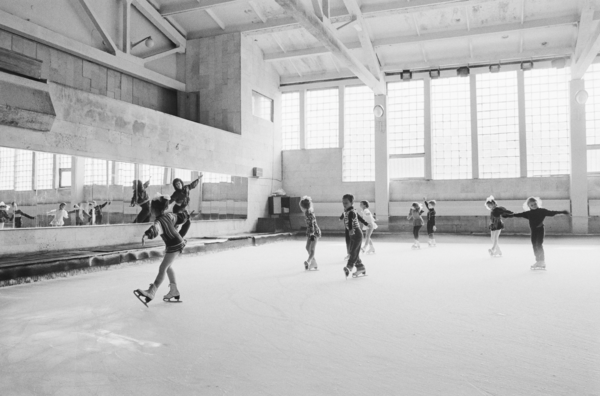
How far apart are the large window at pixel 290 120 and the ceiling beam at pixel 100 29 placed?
9067mm

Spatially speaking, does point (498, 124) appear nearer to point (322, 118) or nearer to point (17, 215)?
point (322, 118)

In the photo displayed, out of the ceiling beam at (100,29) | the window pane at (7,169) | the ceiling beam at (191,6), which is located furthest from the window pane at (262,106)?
the window pane at (7,169)

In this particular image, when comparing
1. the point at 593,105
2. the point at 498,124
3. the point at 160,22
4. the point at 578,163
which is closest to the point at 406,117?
the point at 498,124

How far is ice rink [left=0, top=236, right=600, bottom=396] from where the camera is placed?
3111mm

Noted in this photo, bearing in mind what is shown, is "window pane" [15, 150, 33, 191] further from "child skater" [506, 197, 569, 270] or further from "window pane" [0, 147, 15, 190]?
"child skater" [506, 197, 569, 270]

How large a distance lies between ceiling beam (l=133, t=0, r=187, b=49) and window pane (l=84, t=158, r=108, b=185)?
6639 mm

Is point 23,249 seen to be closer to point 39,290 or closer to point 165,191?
point 39,290

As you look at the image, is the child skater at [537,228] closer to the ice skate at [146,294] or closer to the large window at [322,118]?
the ice skate at [146,294]

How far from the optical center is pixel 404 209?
19688mm

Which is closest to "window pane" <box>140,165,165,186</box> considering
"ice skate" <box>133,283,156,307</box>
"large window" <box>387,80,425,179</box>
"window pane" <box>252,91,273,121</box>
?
"window pane" <box>252,91,273,121</box>

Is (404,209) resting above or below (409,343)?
above

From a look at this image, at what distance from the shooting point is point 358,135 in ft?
68.0

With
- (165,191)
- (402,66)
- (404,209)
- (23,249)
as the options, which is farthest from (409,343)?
(402,66)

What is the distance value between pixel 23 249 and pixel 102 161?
3.06m
